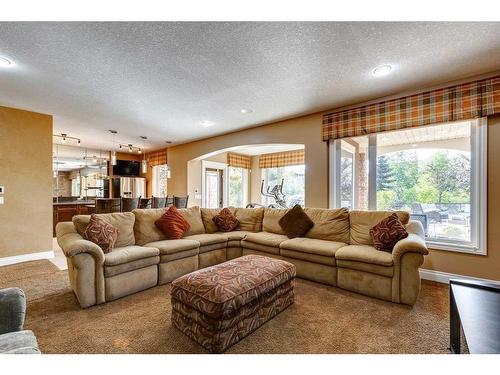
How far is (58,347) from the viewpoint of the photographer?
174cm

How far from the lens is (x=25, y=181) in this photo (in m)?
4.06

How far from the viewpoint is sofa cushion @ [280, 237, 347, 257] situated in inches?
116

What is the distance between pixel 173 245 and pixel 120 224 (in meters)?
0.73

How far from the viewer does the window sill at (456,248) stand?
9.40ft

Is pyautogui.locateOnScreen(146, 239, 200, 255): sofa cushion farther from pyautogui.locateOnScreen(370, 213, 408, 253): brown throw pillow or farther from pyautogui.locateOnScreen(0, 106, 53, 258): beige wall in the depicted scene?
pyautogui.locateOnScreen(0, 106, 53, 258): beige wall

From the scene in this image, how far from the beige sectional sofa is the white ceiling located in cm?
168

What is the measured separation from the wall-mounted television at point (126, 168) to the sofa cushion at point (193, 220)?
483 centimetres

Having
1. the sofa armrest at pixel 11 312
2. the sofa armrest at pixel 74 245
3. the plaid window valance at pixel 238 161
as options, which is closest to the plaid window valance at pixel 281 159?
the plaid window valance at pixel 238 161

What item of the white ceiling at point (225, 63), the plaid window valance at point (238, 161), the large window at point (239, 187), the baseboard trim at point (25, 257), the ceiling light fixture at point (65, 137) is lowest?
the baseboard trim at point (25, 257)

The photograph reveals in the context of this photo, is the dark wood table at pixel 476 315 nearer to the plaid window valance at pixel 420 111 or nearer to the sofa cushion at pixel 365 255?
the sofa cushion at pixel 365 255

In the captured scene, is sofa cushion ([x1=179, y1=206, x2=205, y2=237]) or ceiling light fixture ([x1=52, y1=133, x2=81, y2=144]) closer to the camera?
sofa cushion ([x1=179, y1=206, x2=205, y2=237])

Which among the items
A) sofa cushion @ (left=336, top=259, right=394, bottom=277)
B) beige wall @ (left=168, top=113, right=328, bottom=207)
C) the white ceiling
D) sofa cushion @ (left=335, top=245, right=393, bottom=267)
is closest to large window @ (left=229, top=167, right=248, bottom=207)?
beige wall @ (left=168, top=113, right=328, bottom=207)
